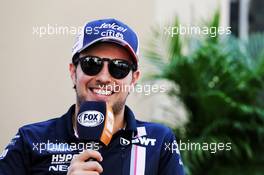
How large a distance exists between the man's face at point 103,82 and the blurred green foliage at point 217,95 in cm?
168

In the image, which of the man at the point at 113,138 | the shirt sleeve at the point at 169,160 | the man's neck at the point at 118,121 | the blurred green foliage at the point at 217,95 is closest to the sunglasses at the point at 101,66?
the man at the point at 113,138

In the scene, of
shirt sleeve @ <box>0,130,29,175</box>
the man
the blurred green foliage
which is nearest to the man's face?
the man

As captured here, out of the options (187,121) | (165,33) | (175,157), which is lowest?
(187,121)

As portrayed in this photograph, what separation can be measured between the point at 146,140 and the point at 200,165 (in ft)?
5.70

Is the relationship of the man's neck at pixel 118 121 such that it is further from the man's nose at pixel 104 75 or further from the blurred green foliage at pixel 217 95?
the blurred green foliage at pixel 217 95

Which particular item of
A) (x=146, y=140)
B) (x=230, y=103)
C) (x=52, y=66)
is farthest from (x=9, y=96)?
(x=230, y=103)

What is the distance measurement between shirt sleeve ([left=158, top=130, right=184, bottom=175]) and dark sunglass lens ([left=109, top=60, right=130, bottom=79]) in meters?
0.25

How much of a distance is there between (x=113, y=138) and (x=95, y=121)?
0.27 meters

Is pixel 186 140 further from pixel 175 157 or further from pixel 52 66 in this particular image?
pixel 175 157

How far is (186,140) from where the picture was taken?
3.69 meters

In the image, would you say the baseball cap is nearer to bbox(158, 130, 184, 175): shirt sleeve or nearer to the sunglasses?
the sunglasses

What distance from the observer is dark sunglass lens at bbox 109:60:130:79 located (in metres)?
1.88

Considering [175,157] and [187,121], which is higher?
[175,157]

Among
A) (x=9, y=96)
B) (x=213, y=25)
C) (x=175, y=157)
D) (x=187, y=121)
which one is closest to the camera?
(x=175, y=157)
